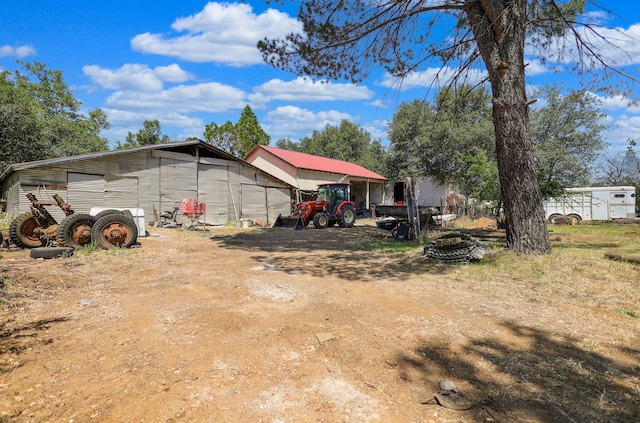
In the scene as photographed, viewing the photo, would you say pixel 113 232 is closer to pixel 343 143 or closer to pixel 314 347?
pixel 314 347

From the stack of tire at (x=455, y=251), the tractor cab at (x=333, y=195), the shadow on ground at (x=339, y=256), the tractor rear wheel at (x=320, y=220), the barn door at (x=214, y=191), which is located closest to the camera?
the shadow on ground at (x=339, y=256)

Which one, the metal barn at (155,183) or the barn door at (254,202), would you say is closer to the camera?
the metal barn at (155,183)

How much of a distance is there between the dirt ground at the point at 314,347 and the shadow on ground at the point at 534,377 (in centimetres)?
1

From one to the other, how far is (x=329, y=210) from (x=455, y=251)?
1001 centimetres

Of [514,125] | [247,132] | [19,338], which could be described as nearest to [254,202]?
[514,125]

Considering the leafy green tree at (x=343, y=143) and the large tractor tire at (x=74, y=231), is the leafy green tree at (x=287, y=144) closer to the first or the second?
the leafy green tree at (x=343, y=143)

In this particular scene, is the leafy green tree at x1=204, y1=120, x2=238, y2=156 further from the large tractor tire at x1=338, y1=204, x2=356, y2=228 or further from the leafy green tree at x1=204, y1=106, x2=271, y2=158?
the large tractor tire at x1=338, y1=204, x2=356, y2=228

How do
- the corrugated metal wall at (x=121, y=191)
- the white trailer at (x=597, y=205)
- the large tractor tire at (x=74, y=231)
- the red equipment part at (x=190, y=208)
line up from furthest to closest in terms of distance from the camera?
the white trailer at (x=597, y=205) < the red equipment part at (x=190, y=208) < the corrugated metal wall at (x=121, y=191) < the large tractor tire at (x=74, y=231)

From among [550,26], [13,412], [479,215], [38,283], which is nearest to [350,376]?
[13,412]

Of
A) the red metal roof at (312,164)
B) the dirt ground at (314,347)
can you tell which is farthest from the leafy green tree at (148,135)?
the dirt ground at (314,347)

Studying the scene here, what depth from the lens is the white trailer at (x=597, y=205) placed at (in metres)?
19.3

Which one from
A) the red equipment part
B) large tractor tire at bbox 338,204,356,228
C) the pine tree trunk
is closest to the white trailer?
large tractor tire at bbox 338,204,356,228

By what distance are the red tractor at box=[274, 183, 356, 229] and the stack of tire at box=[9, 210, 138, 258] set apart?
824cm

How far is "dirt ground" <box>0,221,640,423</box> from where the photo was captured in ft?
7.82
